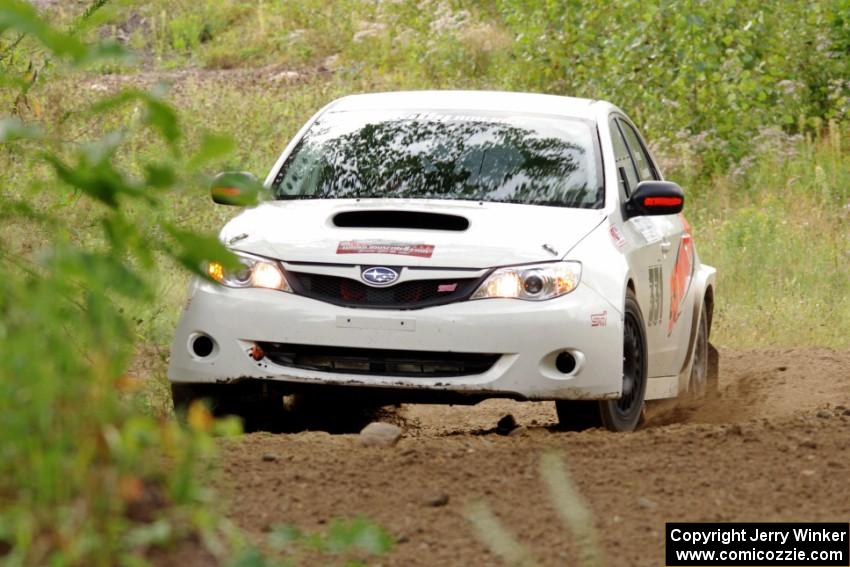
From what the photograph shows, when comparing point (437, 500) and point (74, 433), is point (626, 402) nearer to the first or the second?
point (437, 500)

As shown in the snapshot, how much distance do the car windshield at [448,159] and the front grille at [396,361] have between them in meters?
1.02

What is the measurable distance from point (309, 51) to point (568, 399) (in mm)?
17638

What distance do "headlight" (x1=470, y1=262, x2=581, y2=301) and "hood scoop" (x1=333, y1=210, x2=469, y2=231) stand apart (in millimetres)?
383

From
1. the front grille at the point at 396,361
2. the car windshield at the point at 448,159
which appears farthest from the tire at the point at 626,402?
the car windshield at the point at 448,159

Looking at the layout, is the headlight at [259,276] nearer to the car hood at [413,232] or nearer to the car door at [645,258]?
the car hood at [413,232]

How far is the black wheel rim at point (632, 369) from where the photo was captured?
7.46 m

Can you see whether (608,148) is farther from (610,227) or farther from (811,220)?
(811,220)

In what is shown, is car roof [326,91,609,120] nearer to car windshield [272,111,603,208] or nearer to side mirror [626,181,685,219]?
car windshield [272,111,603,208]

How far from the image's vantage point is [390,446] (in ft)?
21.0

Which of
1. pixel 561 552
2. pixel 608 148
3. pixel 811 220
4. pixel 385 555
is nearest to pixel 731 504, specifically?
pixel 561 552

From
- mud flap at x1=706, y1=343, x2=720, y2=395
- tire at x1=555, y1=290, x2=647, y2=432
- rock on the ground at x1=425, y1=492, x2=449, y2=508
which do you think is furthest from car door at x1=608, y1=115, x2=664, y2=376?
rock on the ground at x1=425, y1=492, x2=449, y2=508

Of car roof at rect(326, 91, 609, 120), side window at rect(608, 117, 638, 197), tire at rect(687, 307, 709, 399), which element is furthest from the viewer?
tire at rect(687, 307, 709, 399)

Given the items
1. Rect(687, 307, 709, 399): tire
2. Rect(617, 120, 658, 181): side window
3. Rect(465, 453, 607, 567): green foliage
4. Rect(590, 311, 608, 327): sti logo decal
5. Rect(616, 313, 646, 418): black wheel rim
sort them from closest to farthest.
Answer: Rect(465, 453, 607, 567): green foliage < Rect(590, 311, 608, 327): sti logo decal < Rect(616, 313, 646, 418): black wheel rim < Rect(617, 120, 658, 181): side window < Rect(687, 307, 709, 399): tire

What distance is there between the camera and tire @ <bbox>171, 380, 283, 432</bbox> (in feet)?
23.9
